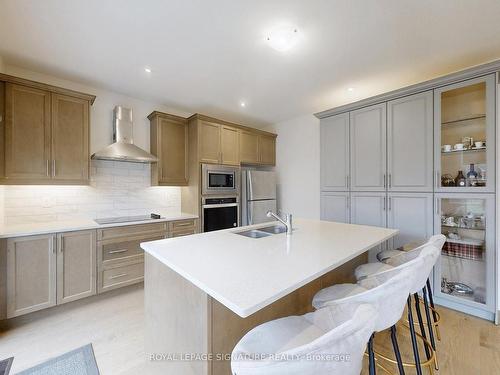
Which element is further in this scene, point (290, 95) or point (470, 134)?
point (290, 95)

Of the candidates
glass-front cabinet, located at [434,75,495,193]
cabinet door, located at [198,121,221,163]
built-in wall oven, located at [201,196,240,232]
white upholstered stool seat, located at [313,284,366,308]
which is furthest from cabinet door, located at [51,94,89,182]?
glass-front cabinet, located at [434,75,495,193]

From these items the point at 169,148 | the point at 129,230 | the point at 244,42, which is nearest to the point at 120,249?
the point at 129,230

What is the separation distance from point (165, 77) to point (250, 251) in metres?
2.28

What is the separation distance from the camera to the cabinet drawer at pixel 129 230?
8.31 ft

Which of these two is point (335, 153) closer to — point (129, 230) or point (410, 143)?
point (410, 143)

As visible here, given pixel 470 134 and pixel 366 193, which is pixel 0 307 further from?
pixel 470 134

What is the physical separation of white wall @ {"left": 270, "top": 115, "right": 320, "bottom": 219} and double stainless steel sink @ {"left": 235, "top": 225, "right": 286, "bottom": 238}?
170cm

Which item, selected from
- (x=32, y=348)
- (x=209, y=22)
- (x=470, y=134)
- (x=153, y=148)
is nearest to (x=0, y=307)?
(x=32, y=348)

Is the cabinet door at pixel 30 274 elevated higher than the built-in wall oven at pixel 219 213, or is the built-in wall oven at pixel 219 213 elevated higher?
the built-in wall oven at pixel 219 213

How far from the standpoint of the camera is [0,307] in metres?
1.98

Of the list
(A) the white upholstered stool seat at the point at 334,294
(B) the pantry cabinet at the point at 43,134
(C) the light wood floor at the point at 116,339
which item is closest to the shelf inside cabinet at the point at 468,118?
(C) the light wood floor at the point at 116,339

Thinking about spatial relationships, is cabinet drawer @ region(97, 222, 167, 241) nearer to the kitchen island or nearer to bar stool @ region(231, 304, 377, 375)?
the kitchen island

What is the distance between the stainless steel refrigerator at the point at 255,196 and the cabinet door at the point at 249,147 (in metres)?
0.25

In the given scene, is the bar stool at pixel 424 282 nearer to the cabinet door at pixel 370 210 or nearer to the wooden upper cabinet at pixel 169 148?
the cabinet door at pixel 370 210
